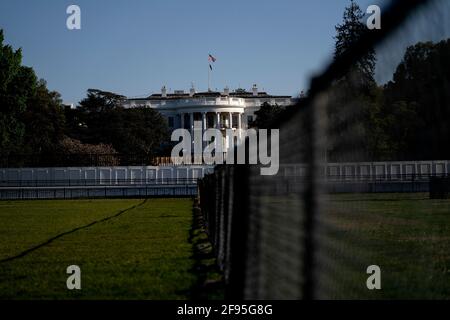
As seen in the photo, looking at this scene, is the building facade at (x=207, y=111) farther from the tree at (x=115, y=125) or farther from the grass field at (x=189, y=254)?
the grass field at (x=189, y=254)

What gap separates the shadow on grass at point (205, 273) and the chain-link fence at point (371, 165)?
2.42 meters

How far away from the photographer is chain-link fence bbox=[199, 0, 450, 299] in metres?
1.83

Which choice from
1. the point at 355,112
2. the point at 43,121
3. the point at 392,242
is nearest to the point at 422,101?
the point at 355,112

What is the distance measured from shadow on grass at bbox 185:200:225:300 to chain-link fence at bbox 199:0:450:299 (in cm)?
242

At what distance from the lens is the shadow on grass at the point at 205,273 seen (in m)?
6.03

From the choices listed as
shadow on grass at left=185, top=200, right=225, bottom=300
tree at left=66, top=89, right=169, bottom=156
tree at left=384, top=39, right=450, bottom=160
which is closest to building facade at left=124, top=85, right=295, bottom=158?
tree at left=66, top=89, right=169, bottom=156

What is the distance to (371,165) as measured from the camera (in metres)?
2.54

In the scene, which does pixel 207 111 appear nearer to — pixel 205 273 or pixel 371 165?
pixel 205 273

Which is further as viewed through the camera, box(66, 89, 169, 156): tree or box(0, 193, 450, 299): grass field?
box(66, 89, 169, 156): tree

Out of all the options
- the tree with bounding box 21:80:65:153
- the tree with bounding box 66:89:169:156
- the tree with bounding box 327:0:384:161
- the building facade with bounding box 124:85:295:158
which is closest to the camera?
the tree with bounding box 327:0:384:161

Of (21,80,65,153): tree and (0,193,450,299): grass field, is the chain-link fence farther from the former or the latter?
(21,80,65,153): tree

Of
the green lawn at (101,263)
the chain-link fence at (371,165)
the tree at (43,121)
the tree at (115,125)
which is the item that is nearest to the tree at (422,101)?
the chain-link fence at (371,165)

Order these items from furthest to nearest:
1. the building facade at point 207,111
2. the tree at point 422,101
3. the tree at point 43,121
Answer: the building facade at point 207,111, the tree at point 43,121, the tree at point 422,101
